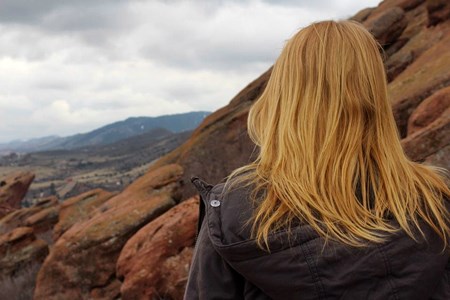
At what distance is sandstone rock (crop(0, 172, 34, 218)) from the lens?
114 ft

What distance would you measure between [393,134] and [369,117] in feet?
0.44

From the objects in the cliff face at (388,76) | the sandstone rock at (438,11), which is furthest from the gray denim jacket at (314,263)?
the sandstone rock at (438,11)

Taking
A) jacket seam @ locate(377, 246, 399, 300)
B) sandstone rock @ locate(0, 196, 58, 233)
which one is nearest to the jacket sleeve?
jacket seam @ locate(377, 246, 399, 300)

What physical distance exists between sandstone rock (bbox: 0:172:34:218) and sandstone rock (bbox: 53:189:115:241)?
14235 mm

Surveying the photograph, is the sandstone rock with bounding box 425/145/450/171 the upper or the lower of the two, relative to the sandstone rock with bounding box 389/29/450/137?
lower

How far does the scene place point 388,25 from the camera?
64.7ft

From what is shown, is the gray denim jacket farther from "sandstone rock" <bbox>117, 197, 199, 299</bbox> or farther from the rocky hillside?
"sandstone rock" <bbox>117, 197, 199, 299</bbox>

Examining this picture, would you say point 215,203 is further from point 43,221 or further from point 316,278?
point 43,221

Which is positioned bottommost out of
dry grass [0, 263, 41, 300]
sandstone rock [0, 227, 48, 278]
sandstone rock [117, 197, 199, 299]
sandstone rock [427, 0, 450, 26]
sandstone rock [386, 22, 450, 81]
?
dry grass [0, 263, 41, 300]

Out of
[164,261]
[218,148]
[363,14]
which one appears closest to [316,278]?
[164,261]

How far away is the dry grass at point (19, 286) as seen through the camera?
16.1 meters

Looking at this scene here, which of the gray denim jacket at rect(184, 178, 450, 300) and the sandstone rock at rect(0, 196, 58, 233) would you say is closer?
the gray denim jacket at rect(184, 178, 450, 300)

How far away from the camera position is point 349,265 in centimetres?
182

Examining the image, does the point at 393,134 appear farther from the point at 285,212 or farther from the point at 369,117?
the point at 285,212
